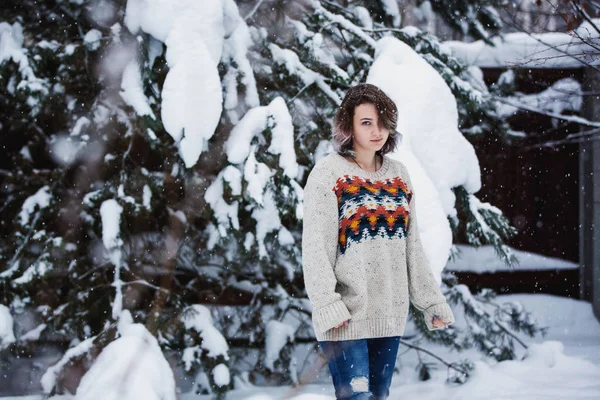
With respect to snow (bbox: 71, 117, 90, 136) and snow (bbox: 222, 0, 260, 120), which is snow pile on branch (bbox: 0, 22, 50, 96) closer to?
snow (bbox: 71, 117, 90, 136)

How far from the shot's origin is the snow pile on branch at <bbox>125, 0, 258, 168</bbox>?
330 centimetres

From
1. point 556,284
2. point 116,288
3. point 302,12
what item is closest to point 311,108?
point 302,12

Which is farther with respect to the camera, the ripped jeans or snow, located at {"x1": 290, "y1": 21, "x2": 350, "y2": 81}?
snow, located at {"x1": 290, "y1": 21, "x2": 350, "y2": 81}

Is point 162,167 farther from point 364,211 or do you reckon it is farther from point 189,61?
point 364,211

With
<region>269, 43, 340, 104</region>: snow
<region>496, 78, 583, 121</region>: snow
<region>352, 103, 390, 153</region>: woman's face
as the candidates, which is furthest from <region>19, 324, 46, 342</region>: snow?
<region>496, 78, 583, 121</region>: snow

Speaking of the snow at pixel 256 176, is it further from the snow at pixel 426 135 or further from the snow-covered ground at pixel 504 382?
the snow-covered ground at pixel 504 382

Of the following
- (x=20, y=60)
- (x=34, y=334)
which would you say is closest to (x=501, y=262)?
(x=34, y=334)

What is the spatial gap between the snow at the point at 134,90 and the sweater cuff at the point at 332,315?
2217 mm

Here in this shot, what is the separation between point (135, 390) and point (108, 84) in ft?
6.82

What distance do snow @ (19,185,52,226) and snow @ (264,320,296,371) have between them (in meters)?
1.90

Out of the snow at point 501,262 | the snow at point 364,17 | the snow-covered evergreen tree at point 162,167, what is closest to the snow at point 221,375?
the snow-covered evergreen tree at point 162,167

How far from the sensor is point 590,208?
20.8 ft

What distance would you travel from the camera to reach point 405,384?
477cm

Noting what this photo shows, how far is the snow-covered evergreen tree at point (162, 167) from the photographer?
3.72m
